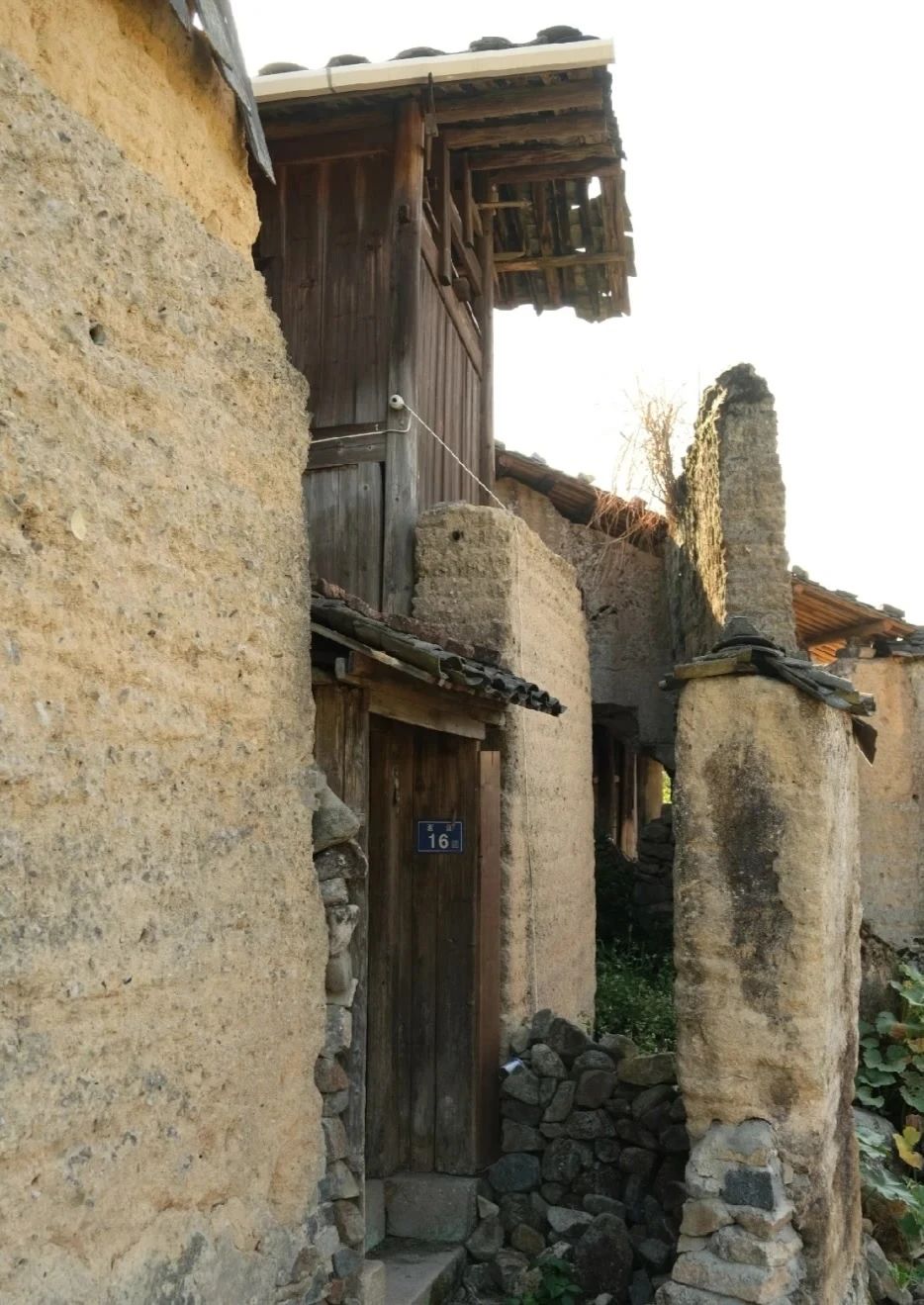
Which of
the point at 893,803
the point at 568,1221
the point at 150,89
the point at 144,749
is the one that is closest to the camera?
the point at 144,749

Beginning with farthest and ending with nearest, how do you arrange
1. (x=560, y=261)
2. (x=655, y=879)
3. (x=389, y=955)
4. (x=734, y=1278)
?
(x=655, y=879), (x=560, y=261), (x=389, y=955), (x=734, y=1278)

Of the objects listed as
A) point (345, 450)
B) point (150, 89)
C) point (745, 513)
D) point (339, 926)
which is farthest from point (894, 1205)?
point (150, 89)

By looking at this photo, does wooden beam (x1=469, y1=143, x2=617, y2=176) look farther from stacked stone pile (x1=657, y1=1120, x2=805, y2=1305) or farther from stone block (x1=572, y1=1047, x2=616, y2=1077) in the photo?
stacked stone pile (x1=657, y1=1120, x2=805, y2=1305)

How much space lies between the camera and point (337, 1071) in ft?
13.2

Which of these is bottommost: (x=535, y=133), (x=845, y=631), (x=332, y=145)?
(x=845, y=631)

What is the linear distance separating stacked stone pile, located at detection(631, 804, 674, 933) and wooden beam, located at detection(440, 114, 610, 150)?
20.4ft

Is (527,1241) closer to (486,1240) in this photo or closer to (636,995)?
(486,1240)

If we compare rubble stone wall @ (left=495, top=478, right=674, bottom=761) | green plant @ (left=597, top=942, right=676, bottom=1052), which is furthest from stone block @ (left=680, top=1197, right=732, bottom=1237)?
rubble stone wall @ (left=495, top=478, right=674, bottom=761)

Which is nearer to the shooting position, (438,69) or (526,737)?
(438,69)

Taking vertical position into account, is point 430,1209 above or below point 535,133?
below

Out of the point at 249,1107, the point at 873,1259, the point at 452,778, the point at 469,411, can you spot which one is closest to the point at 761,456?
the point at 469,411

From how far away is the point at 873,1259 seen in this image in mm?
5355

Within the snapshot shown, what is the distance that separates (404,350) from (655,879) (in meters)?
6.44

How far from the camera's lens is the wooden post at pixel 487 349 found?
8906 mm
